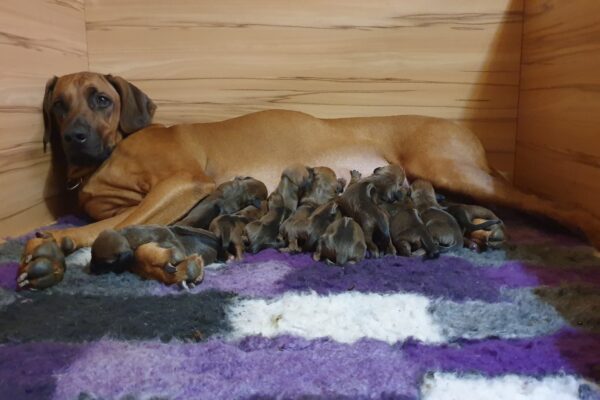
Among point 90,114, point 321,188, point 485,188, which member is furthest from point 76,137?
point 485,188

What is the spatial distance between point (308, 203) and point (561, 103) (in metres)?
1.22

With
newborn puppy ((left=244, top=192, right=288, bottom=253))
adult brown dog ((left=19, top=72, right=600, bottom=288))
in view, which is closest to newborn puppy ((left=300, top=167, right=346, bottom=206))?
newborn puppy ((left=244, top=192, right=288, bottom=253))

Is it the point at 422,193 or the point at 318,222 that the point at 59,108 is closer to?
the point at 318,222

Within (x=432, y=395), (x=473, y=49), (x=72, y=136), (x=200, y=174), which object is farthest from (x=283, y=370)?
(x=473, y=49)

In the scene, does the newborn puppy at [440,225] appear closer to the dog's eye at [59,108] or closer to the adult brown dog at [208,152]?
the adult brown dog at [208,152]

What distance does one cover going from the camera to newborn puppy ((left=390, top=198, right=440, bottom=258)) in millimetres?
1775

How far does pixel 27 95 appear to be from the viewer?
2205 mm

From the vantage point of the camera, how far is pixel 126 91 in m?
2.45

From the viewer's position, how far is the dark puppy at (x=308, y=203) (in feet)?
6.21

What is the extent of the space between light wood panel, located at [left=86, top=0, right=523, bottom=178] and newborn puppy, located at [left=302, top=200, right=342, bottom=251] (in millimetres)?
995

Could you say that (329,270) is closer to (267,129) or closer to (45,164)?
(267,129)

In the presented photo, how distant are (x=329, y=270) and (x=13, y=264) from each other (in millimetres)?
1072

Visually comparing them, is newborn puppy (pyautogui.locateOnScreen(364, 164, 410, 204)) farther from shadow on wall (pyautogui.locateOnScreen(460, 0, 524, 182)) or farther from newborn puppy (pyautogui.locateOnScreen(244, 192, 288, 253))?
shadow on wall (pyautogui.locateOnScreen(460, 0, 524, 182))

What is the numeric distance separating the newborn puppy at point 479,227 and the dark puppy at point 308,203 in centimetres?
51
